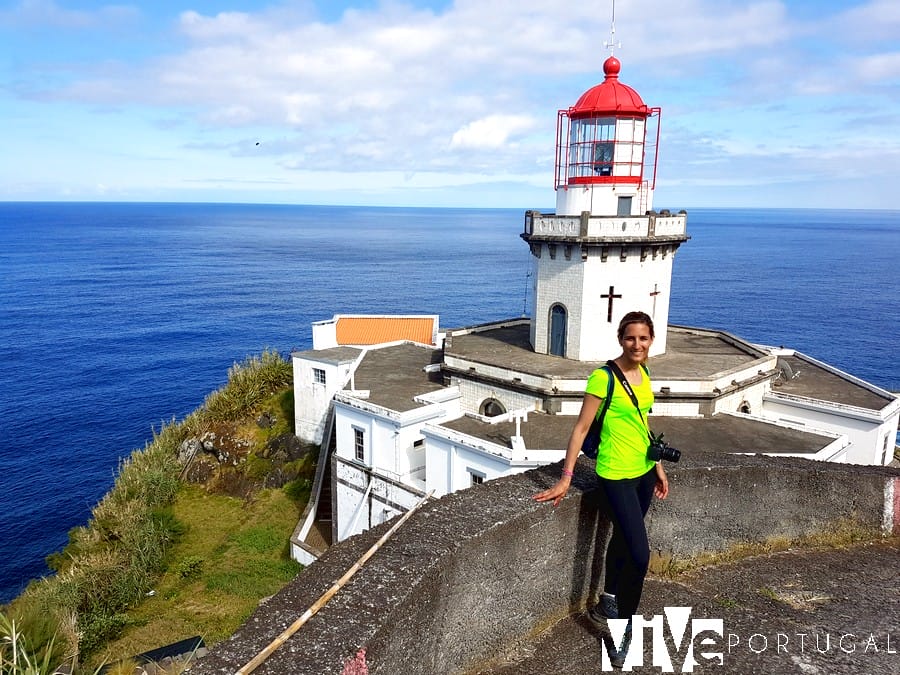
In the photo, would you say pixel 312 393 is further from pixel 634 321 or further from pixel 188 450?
pixel 634 321

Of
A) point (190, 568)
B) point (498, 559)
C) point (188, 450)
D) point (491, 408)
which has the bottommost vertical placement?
point (190, 568)

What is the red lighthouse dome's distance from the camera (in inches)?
798

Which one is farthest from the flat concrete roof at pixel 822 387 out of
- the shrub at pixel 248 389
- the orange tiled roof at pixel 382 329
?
the shrub at pixel 248 389

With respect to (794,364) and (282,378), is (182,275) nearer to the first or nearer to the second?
(282,378)

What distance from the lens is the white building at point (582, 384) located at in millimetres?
19203

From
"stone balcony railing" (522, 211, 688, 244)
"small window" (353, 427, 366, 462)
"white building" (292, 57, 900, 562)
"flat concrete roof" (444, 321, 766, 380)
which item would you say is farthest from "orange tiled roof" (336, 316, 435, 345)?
"stone balcony railing" (522, 211, 688, 244)

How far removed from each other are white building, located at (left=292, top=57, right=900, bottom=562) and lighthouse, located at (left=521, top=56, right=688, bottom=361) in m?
0.04

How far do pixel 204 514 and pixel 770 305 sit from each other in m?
75.3

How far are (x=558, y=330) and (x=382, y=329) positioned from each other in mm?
13013

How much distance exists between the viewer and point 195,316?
7500 cm

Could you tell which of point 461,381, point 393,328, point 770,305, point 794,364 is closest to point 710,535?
point 461,381

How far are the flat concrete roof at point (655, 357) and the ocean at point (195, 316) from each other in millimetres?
23286

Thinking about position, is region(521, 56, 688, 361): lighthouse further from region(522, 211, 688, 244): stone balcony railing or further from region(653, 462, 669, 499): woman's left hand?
region(653, 462, 669, 499): woman's left hand

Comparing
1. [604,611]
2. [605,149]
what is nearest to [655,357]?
[605,149]
